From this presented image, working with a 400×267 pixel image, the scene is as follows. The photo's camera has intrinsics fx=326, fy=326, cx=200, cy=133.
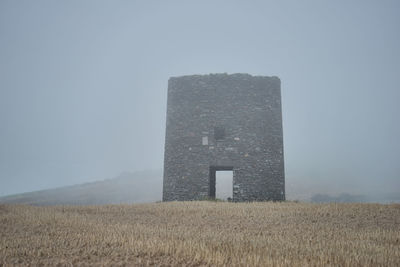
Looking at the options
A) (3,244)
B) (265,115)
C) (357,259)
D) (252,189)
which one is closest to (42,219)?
(3,244)

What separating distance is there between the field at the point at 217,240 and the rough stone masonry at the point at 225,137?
627 cm

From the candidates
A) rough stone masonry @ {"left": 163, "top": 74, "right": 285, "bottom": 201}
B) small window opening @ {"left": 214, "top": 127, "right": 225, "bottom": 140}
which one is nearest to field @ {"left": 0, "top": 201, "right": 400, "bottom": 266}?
rough stone masonry @ {"left": 163, "top": 74, "right": 285, "bottom": 201}

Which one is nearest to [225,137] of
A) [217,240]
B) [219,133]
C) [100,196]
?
[219,133]

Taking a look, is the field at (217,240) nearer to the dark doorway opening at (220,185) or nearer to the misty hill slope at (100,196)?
the dark doorway opening at (220,185)

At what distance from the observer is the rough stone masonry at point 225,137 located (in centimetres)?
1595

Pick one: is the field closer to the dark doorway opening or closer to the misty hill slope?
the dark doorway opening

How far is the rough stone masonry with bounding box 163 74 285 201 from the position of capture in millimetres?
15945

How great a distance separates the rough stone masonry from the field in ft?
20.6

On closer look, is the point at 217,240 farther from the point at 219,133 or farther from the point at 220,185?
the point at 220,185

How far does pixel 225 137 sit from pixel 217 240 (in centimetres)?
1085

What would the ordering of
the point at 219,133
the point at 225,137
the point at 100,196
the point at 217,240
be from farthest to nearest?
the point at 100,196
the point at 219,133
the point at 225,137
the point at 217,240

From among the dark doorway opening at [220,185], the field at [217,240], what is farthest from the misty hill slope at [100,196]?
the field at [217,240]

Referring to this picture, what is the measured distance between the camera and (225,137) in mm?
16406

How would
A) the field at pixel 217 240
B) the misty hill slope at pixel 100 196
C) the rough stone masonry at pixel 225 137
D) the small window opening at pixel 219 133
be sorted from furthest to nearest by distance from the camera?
the misty hill slope at pixel 100 196 < the small window opening at pixel 219 133 < the rough stone masonry at pixel 225 137 < the field at pixel 217 240
